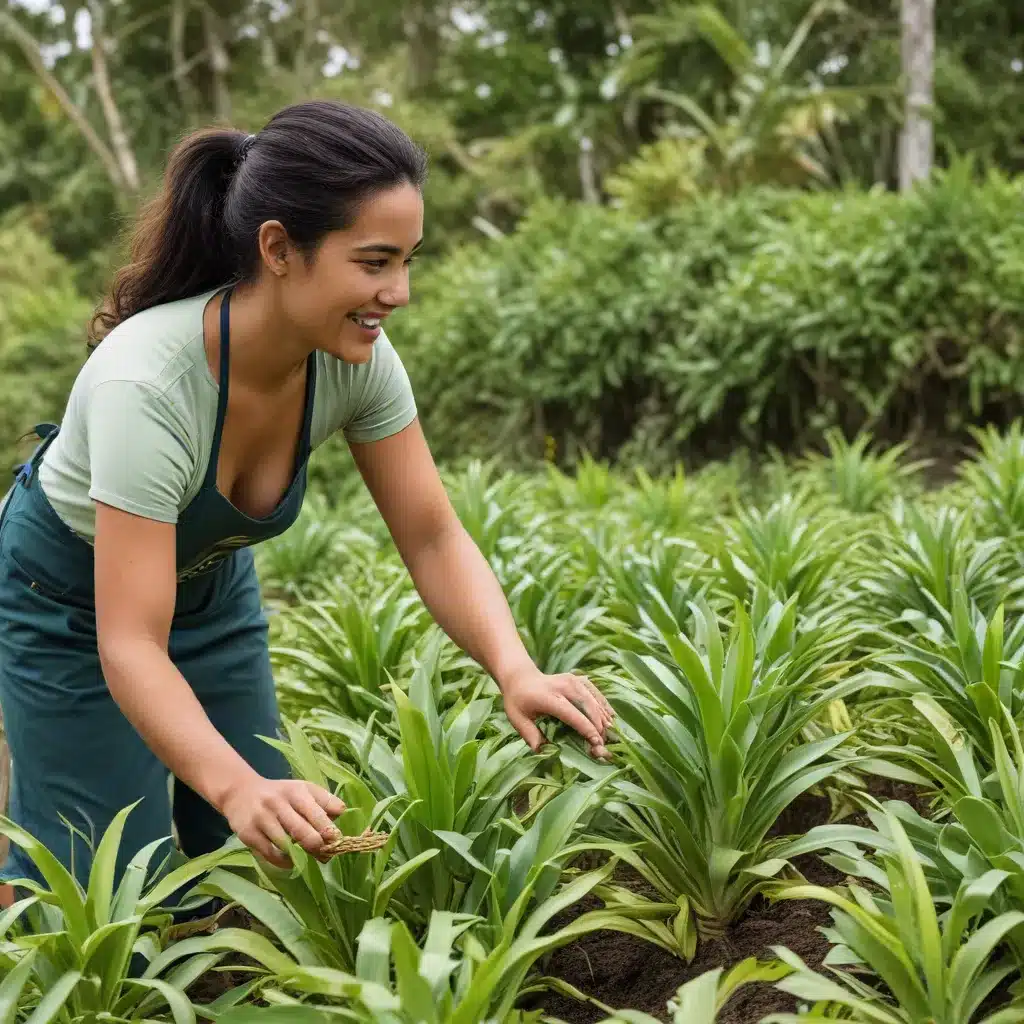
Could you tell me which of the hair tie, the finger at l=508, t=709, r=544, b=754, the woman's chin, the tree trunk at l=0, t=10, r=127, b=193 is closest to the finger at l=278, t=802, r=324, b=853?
the finger at l=508, t=709, r=544, b=754

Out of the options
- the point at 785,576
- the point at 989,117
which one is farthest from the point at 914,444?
the point at 989,117

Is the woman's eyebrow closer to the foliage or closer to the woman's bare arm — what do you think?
the woman's bare arm

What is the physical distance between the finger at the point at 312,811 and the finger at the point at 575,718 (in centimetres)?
54

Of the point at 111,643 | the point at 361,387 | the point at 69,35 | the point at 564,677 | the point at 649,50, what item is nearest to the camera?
the point at 111,643

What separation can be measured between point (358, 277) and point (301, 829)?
0.93m

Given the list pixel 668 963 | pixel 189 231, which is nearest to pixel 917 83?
pixel 189 231

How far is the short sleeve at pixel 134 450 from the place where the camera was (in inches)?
77.7

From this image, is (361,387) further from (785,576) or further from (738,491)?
(738,491)

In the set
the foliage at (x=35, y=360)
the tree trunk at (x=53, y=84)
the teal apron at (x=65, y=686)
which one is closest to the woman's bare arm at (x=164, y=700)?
the teal apron at (x=65, y=686)

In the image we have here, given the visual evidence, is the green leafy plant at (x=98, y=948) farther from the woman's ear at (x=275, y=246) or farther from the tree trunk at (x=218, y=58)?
the tree trunk at (x=218, y=58)

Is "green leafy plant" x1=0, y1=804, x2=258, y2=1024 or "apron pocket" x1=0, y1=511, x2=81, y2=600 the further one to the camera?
"apron pocket" x1=0, y1=511, x2=81, y2=600

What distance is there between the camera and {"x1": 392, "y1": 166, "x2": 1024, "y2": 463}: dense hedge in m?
7.32

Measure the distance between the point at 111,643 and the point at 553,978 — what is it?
36.5 inches

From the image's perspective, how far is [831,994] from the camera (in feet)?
5.39
